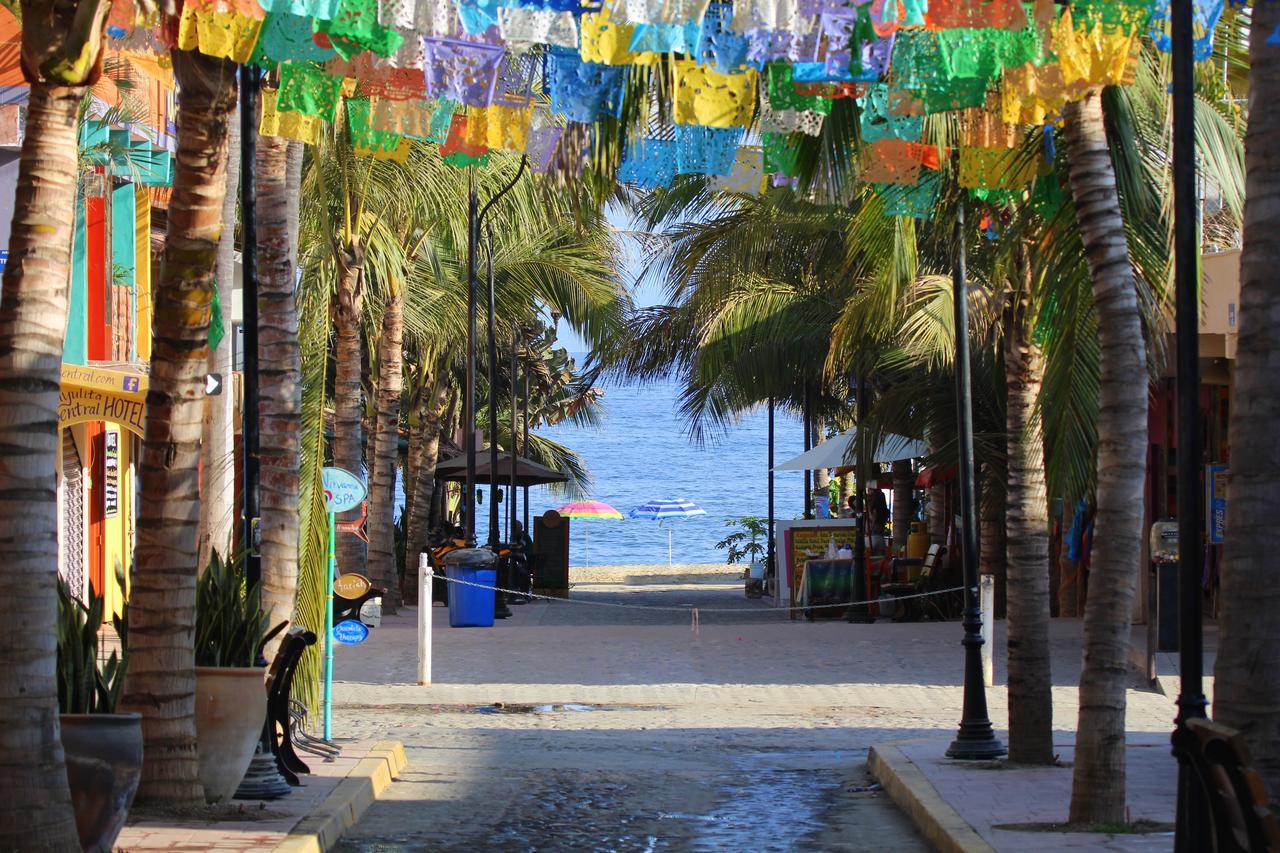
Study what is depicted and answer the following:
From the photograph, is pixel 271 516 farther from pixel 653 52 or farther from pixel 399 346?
pixel 399 346

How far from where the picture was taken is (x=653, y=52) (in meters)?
8.55

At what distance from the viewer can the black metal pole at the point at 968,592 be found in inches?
478

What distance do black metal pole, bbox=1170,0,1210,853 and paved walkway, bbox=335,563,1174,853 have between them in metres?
2.70

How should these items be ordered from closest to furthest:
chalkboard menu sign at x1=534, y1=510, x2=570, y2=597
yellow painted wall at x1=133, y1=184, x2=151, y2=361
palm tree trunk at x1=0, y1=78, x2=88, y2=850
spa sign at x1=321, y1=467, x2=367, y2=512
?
palm tree trunk at x1=0, y1=78, x2=88, y2=850 < spa sign at x1=321, y1=467, x2=367, y2=512 < yellow painted wall at x1=133, y1=184, x2=151, y2=361 < chalkboard menu sign at x1=534, y1=510, x2=570, y2=597

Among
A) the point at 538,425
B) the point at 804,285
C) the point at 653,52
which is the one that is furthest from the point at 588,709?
the point at 538,425

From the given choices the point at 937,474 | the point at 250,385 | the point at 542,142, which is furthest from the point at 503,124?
the point at 937,474

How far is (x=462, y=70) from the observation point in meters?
9.49

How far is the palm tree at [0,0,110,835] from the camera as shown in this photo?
6.64m

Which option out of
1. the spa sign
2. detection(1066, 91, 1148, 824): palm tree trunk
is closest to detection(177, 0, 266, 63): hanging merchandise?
detection(1066, 91, 1148, 824): palm tree trunk

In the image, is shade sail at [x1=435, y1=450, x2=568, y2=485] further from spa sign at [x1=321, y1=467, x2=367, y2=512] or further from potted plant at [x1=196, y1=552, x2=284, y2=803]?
potted plant at [x1=196, y1=552, x2=284, y2=803]

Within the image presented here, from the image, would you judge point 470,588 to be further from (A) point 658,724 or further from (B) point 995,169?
(B) point 995,169

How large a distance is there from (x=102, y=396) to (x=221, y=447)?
6.83 metres

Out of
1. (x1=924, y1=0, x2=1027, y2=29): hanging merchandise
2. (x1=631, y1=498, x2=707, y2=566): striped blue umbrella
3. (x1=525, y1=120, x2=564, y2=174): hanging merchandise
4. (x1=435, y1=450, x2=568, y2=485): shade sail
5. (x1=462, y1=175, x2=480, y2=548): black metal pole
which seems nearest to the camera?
(x1=924, y1=0, x2=1027, y2=29): hanging merchandise

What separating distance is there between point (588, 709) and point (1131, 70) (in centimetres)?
931
